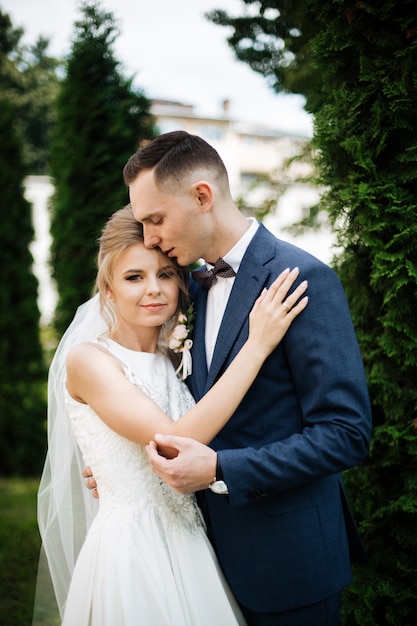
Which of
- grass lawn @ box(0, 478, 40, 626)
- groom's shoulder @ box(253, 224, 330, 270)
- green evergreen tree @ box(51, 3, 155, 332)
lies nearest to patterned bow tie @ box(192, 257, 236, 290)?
groom's shoulder @ box(253, 224, 330, 270)

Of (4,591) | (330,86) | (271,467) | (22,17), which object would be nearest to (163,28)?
(330,86)

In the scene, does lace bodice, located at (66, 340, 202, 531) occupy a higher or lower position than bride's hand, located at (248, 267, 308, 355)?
lower

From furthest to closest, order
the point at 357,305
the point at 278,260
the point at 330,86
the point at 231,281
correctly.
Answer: the point at 357,305
the point at 330,86
the point at 231,281
the point at 278,260

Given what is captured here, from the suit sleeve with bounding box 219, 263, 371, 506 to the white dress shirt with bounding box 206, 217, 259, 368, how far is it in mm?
411

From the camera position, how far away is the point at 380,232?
295cm

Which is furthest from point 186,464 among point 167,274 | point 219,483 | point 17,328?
point 17,328

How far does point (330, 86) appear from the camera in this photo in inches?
121

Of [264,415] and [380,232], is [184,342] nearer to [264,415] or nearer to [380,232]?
[264,415]

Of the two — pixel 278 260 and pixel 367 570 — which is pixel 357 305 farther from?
pixel 367 570

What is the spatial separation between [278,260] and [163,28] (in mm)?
10865

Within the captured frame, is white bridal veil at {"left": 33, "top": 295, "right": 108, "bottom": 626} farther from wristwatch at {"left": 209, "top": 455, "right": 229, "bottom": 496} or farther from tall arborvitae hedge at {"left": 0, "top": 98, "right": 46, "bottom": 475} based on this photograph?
tall arborvitae hedge at {"left": 0, "top": 98, "right": 46, "bottom": 475}

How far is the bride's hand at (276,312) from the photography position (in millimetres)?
2154

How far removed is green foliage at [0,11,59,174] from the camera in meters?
30.9

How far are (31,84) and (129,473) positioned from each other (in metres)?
33.9
